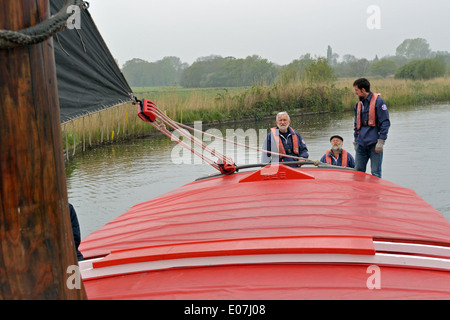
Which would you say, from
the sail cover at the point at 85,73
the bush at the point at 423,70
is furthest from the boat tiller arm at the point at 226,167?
the bush at the point at 423,70

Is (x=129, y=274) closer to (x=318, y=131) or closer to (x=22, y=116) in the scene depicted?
(x=22, y=116)

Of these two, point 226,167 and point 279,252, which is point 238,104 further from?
point 279,252

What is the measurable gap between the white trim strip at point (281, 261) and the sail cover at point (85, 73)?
1965mm

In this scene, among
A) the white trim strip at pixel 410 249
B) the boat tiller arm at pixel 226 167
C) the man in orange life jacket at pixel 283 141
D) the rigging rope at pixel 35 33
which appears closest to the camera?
the rigging rope at pixel 35 33

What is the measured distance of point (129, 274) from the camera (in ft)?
6.52

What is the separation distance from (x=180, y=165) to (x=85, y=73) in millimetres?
6998

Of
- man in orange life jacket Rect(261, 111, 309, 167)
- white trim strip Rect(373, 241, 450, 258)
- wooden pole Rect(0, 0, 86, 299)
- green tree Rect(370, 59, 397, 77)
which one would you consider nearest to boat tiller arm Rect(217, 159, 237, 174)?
man in orange life jacket Rect(261, 111, 309, 167)

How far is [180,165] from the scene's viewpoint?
10703 millimetres

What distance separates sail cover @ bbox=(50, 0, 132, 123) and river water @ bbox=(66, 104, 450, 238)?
3.05 metres

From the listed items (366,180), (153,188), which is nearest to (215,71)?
(153,188)

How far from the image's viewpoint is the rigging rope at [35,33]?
3.37 ft

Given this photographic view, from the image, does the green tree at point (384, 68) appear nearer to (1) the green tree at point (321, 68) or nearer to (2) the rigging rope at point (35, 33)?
(1) the green tree at point (321, 68)

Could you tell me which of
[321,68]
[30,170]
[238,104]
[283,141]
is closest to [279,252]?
[30,170]

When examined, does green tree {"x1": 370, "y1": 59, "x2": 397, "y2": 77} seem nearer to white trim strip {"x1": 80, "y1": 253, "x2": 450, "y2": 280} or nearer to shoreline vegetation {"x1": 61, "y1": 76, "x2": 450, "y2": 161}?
shoreline vegetation {"x1": 61, "y1": 76, "x2": 450, "y2": 161}
